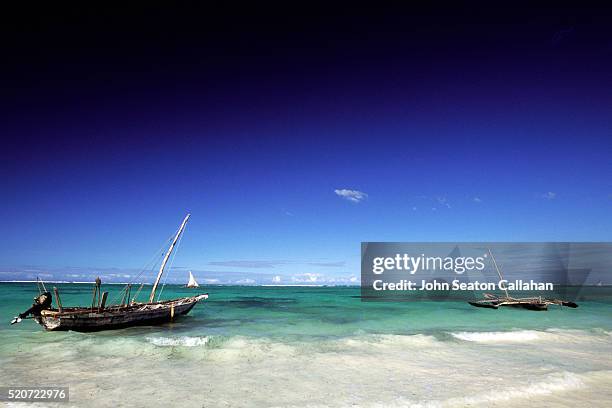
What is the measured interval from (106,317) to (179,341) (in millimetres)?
7243

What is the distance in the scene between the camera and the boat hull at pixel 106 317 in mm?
23828

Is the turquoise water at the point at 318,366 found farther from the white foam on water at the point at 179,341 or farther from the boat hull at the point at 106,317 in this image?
the boat hull at the point at 106,317

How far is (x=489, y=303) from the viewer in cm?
4591

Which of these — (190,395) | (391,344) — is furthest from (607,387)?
(190,395)

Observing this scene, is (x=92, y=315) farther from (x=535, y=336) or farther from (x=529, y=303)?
(x=529, y=303)

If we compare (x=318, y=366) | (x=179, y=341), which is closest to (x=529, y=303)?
(x=318, y=366)

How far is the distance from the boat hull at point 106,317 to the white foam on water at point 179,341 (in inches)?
195

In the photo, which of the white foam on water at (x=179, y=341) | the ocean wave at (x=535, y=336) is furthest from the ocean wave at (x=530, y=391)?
the white foam on water at (x=179, y=341)

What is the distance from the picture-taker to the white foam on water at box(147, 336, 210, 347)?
2093 cm

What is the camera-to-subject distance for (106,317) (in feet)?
82.7

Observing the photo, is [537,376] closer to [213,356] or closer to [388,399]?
[388,399]

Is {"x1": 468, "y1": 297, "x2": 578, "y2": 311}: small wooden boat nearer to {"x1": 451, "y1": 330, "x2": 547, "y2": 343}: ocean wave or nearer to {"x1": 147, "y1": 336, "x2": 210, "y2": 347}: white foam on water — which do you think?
{"x1": 451, "y1": 330, "x2": 547, "y2": 343}: ocean wave

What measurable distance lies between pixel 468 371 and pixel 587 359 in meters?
7.33

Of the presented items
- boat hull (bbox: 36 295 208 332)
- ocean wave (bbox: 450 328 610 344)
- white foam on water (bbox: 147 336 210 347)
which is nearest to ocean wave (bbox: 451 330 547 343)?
ocean wave (bbox: 450 328 610 344)
